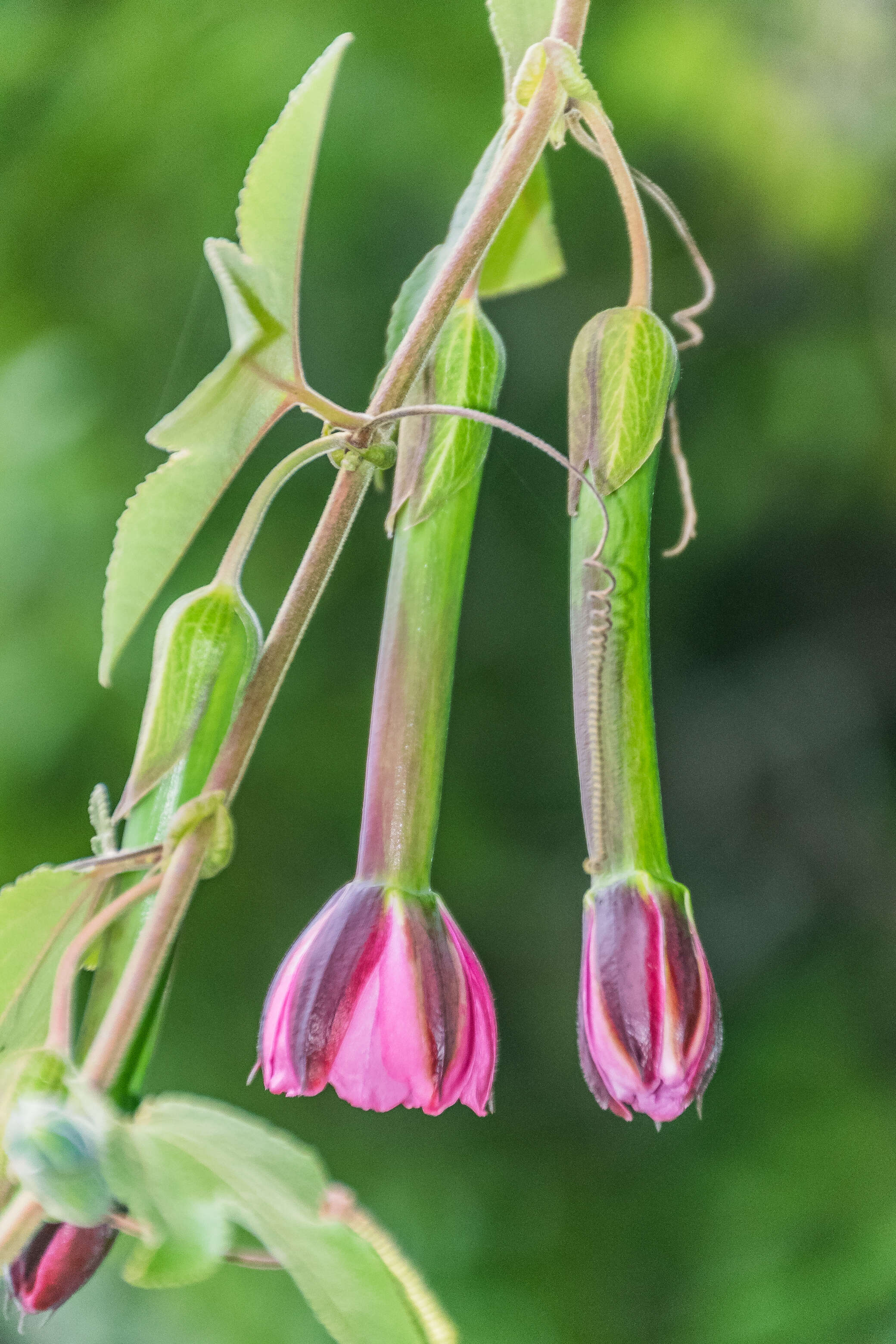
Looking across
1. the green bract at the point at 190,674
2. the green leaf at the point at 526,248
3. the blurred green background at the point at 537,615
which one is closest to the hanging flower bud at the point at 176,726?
the green bract at the point at 190,674

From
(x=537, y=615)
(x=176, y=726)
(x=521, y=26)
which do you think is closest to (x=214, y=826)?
(x=176, y=726)

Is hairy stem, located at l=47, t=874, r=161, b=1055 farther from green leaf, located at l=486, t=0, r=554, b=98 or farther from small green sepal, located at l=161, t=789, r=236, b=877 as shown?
green leaf, located at l=486, t=0, r=554, b=98

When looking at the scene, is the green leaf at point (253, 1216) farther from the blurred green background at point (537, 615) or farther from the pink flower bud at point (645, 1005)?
the blurred green background at point (537, 615)

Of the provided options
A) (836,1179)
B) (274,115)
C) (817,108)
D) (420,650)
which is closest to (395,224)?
(274,115)

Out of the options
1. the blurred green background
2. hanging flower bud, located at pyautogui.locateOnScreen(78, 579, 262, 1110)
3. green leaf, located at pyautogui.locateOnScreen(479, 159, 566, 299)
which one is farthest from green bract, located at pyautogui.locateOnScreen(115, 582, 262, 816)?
the blurred green background

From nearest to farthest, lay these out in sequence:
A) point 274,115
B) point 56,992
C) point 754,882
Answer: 1. point 56,992
2. point 274,115
3. point 754,882

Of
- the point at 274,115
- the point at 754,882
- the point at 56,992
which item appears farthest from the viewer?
the point at 754,882

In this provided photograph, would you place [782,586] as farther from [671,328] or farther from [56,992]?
[56,992]

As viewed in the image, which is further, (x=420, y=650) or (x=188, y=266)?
(x=188, y=266)
